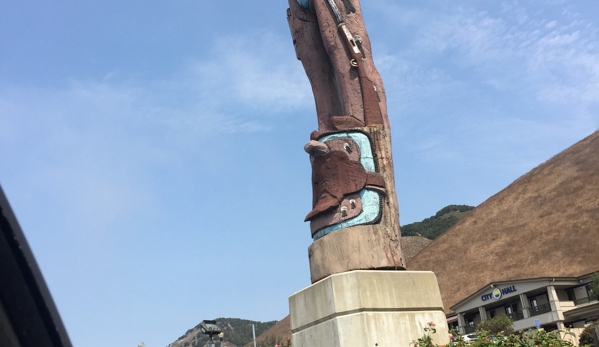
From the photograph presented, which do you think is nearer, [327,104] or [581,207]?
[327,104]

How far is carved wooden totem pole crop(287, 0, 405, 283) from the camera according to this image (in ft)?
21.4

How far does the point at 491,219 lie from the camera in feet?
201

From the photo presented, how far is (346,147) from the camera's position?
281 inches

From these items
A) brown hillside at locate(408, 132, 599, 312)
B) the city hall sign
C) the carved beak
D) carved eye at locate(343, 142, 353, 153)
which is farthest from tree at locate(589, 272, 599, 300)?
the carved beak

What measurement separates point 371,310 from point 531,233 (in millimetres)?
53038

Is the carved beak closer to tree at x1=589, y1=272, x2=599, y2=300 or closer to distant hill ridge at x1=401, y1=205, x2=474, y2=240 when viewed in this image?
tree at x1=589, y1=272, x2=599, y2=300

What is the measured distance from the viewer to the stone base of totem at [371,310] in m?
5.87

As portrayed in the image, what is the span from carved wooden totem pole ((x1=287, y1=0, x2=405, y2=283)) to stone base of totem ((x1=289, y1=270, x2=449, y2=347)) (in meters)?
0.27

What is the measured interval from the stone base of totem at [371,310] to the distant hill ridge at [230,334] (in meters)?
65.2

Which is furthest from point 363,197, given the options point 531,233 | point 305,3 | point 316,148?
point 531,233

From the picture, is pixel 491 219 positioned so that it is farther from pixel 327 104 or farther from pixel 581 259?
pixel 327 104

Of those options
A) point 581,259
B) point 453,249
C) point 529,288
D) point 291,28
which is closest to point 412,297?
point 291,28

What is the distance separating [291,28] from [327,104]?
1.51m

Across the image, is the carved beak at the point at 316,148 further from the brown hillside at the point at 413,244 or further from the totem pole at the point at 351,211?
the brown hillside at the point at 413,244
